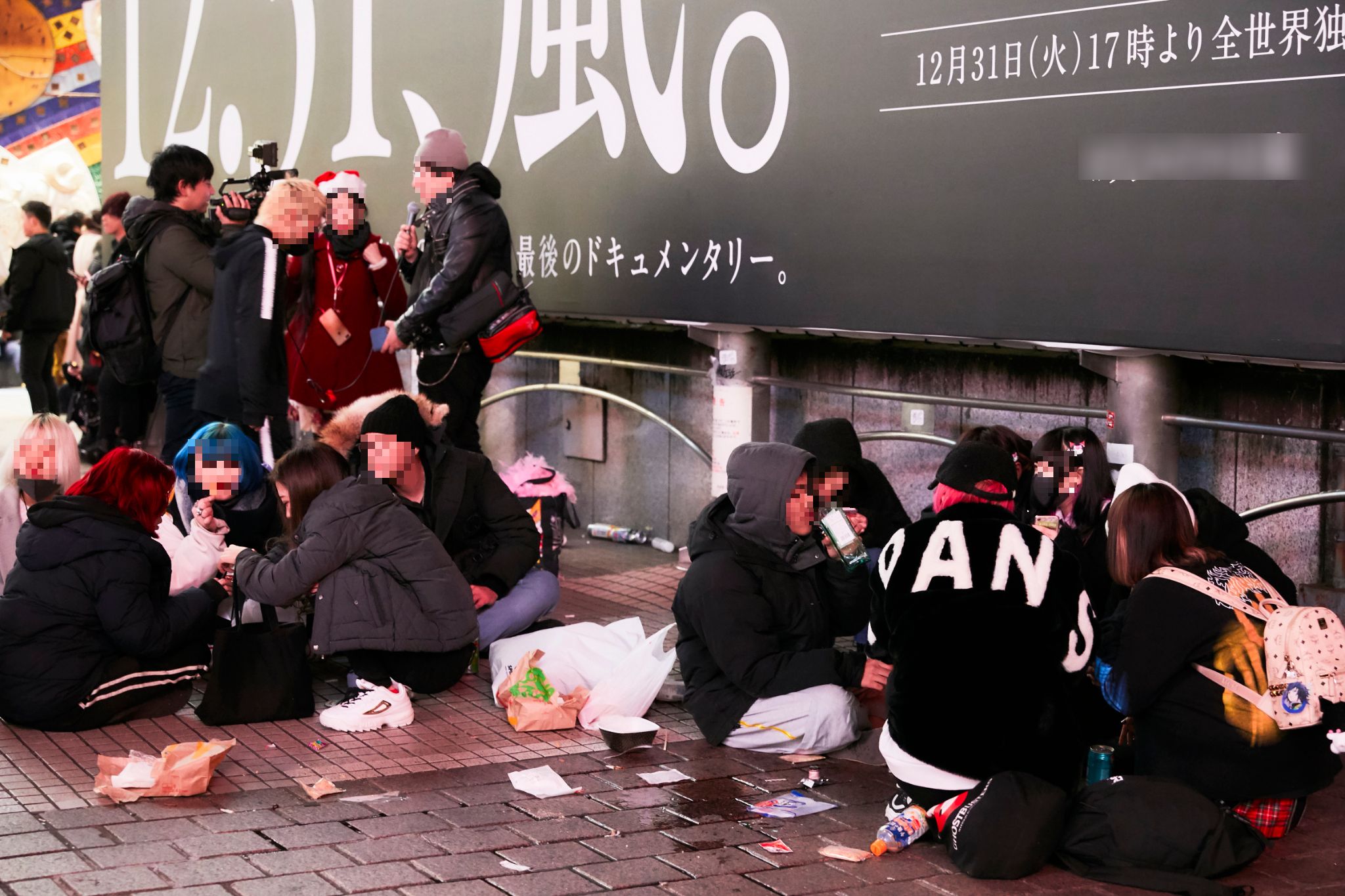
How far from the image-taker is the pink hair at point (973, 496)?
4.89 m

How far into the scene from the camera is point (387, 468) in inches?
257

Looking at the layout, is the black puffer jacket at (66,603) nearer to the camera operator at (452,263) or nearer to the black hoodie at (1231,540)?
the camera operator at (452,263)

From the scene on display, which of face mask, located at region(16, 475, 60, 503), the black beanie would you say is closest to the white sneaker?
the black beanie

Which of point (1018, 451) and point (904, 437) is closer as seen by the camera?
point (1018, 451)

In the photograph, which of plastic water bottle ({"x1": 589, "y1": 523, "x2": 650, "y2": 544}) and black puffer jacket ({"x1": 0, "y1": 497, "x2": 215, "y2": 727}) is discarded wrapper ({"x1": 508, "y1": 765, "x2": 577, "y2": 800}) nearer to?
black puffer jacket ({"x1": 0, "y1": 497, "x2": 215, "y2": 727})

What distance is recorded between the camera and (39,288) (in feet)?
45.7

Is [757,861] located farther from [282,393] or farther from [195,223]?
[195,223]

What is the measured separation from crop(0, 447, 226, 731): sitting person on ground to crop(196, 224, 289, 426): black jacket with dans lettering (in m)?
2.26

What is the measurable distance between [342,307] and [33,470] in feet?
10.7

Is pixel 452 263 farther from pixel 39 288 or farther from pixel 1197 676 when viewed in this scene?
pixel 39 288

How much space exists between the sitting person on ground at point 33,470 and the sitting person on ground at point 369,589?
0.83 meters

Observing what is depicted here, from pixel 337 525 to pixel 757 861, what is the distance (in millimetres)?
2382

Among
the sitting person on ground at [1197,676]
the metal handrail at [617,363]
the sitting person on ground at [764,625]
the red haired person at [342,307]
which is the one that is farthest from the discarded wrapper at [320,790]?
the metal handrail at [617,363]

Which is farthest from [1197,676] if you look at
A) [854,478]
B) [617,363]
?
[617,363]
